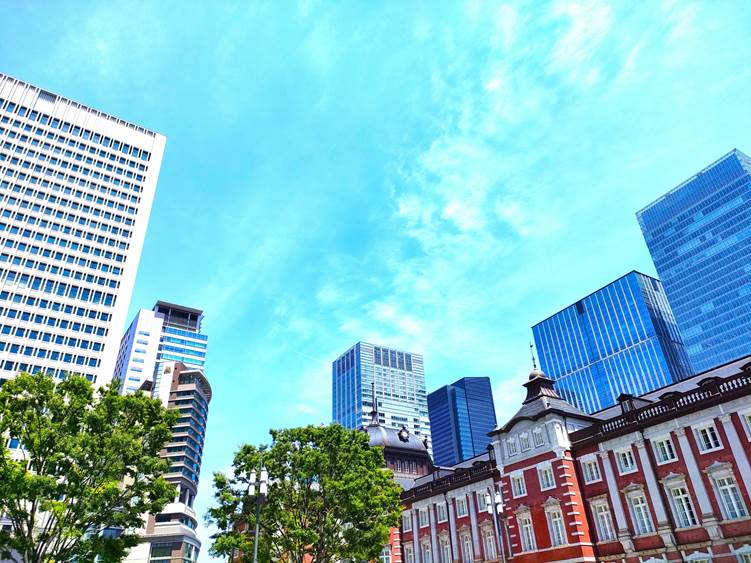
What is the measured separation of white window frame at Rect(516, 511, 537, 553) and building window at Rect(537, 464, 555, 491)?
2.67m

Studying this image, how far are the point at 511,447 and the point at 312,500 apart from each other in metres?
18.2

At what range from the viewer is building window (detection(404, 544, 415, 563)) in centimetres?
5399

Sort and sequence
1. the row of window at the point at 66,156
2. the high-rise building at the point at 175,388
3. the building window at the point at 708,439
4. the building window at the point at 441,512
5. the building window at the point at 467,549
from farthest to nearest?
1. the high-rise building at the point at 175,388
2. the row of window at the point at 66,156
3. the building window at the point at 441,512
4. the building window at the point at 467,549
5. the building window at the point at 708,439

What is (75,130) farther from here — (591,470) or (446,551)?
(591,470)

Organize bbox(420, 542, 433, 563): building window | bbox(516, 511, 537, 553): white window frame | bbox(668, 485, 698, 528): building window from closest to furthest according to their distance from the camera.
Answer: bbox(668, 485, 698, 528): building window, bbox(516, 511, 537, 553): white window frame, bbox(420, 542, 433, 563): building window

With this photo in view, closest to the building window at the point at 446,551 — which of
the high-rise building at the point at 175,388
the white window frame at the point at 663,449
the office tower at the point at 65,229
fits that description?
the white window frame at the point at 663,449

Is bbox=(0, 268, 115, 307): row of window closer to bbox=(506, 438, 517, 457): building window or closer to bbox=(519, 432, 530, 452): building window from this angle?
bbox=(506, 438, 517, 457): building window

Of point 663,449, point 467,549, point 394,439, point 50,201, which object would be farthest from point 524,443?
point 50,201

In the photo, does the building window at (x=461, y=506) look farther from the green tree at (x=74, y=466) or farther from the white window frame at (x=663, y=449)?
the green tree at (x=74, y=466)

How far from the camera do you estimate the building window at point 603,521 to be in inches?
1457

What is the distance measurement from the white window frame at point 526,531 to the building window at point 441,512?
10434 mm

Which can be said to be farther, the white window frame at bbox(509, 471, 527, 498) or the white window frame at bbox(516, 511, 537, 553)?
the white window frame at bbox(509, 471, 527, 498)

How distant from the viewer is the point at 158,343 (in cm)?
14200

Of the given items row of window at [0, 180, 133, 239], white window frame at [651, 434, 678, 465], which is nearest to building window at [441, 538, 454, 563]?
white window frame at [651, 434, 678, 465]
